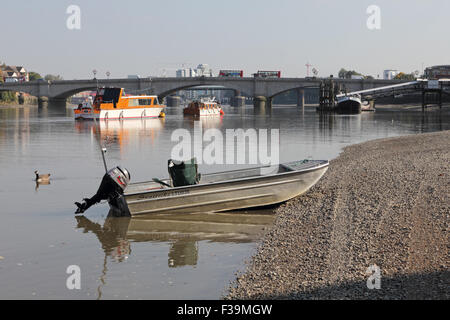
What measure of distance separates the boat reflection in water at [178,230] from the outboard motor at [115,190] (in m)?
0.27

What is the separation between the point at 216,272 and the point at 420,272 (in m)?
3.67

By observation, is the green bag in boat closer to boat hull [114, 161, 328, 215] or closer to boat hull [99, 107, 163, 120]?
boat hull [114, 161, 328, 215]

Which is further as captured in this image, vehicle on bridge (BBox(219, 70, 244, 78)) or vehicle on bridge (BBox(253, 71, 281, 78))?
vehicle on bridge (BBox(219, 70, 244, 78))

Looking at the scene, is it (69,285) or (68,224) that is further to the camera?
(68,224)

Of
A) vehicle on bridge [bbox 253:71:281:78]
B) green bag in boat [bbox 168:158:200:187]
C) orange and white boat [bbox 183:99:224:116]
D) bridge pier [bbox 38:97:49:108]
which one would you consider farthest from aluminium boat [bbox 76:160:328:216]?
bridge pier [bbox 38:97:49:108]

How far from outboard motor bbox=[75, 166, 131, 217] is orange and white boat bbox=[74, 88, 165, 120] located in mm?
60157

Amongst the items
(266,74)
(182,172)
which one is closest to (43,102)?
(266,74)

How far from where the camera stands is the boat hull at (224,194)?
15797mm

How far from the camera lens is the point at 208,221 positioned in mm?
15609

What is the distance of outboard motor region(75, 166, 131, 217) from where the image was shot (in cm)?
1558

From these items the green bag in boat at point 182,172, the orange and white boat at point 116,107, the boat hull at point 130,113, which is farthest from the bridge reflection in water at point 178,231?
the boat hull at point 130,113
